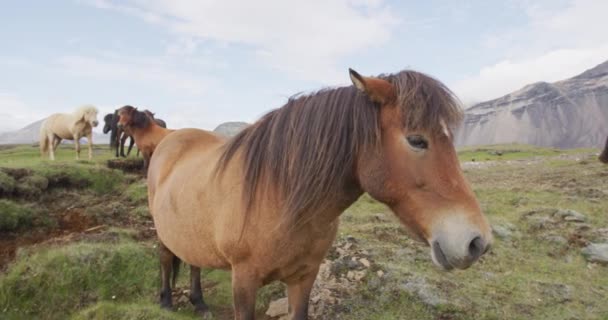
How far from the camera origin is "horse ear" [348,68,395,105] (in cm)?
194

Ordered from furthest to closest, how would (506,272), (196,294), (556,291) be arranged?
(506,272), (196,294), (556,291)

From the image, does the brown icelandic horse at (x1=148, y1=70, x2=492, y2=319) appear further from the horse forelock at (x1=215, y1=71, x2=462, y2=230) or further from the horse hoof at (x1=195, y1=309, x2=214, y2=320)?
the horse hoof at (x1=195, y1=309, x2=214, y2=320)

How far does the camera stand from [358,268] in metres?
4.82

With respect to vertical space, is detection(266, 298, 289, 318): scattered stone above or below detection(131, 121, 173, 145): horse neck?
below

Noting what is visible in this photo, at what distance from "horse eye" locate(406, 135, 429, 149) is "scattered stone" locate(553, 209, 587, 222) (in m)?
6.16

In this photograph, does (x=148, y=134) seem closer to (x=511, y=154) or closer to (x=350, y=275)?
(x=350, y=275)

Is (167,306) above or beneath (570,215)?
beneath

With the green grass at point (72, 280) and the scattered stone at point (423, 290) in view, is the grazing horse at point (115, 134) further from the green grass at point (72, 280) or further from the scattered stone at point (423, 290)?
the scattered stone at point (423, 290)

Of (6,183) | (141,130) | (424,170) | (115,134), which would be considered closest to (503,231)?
(424,170)

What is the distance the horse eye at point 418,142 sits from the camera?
1.85 m

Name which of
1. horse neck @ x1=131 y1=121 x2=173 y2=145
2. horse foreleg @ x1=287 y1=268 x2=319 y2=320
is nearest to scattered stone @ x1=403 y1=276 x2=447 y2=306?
horse foreleg @ x1=287 y1=268 x2=319 y2=320

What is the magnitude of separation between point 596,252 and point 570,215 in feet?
4.60

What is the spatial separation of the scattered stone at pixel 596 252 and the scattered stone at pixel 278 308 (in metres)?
4.38

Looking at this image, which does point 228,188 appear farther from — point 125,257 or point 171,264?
point 125,257
